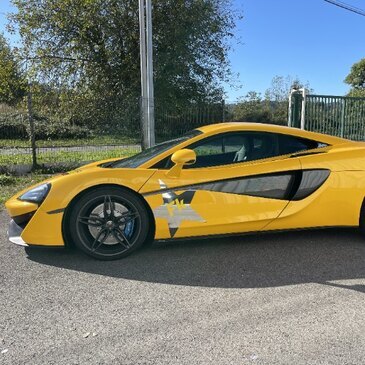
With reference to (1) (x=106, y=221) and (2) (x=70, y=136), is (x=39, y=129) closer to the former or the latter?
(2) (x=70, y=136)

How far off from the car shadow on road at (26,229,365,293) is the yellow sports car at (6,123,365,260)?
0.23 meters

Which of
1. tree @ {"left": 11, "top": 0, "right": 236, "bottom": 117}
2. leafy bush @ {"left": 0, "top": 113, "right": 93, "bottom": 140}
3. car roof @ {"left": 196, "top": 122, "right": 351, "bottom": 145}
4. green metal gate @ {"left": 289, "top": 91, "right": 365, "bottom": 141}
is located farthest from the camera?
tree @ {"left": 11, "top": 0, "right": 236, "bottom": 117}

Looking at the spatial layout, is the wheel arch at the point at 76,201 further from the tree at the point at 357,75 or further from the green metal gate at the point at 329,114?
the tree at the point at 357,75

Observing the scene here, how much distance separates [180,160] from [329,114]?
924 cm

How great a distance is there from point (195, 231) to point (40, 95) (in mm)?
14277

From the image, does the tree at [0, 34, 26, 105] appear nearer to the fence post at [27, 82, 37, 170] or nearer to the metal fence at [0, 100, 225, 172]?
the metal fence at [0, 100, 225, 172]

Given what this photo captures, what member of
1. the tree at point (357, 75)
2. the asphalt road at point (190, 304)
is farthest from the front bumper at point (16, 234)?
the tree at point (357, 75)

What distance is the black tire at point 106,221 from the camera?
12.8ft

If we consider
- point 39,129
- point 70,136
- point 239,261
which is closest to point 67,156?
point 70,136

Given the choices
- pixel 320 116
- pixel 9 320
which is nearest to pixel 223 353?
pixel 9 320

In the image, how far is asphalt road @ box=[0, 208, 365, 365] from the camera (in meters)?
2.50

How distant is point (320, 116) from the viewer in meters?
11.6

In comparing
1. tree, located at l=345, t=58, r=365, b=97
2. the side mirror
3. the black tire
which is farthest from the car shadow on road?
tree, located at l=345, t=58, r=365, b=97

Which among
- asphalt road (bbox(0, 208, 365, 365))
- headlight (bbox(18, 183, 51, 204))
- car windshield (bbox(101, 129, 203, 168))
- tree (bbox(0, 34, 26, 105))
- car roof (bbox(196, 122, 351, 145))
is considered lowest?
asphalt road (bbox(0, 208, 365, 365))
